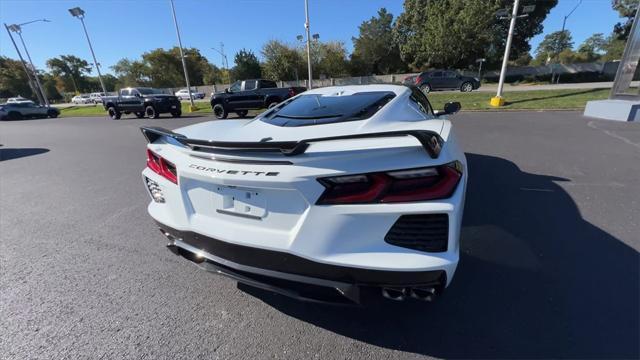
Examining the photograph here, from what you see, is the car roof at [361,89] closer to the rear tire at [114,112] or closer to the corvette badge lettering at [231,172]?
the corvette badge lettering at [231,172]

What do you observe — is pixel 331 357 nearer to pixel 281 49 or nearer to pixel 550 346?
pixel 550 346

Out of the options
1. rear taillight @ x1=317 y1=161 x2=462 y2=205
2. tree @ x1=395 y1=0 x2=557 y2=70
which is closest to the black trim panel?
rear taillight @ x1=317 y1=161 x2=462 y2=205

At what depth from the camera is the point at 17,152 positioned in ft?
27.7

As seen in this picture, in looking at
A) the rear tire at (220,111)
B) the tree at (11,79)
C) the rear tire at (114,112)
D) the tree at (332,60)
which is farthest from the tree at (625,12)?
the tree at (11,79)

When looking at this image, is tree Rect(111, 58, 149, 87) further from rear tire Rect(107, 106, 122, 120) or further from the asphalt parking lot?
the asphalt parking lot

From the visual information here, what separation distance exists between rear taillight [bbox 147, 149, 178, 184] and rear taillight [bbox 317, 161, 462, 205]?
41.4 inches

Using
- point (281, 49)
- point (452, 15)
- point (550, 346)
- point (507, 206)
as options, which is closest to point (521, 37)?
point (452, 15)

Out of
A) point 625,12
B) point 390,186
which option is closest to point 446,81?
point 390,186

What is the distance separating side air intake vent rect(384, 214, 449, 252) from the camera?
130cm

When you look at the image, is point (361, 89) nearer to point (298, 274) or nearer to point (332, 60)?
point (298, 274)

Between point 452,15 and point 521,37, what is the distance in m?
10.1

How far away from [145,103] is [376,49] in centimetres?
3925

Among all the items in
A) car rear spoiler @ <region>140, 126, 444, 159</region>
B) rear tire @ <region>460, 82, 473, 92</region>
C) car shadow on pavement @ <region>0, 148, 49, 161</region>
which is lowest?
car shadow on pavement @ <region>0, 148, 49, 161</region>

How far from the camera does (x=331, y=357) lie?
1.58 meters
